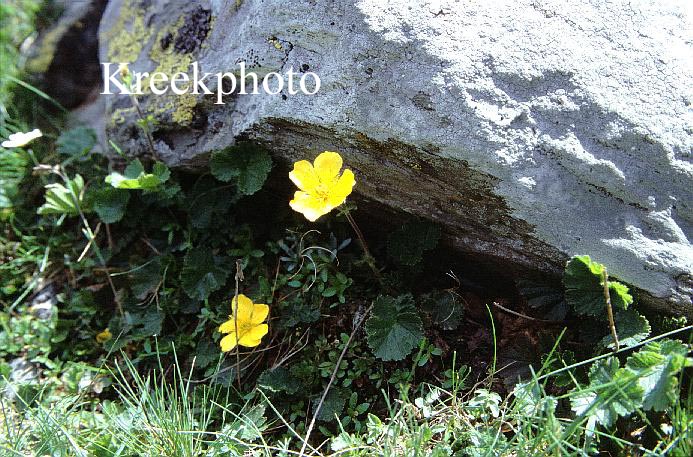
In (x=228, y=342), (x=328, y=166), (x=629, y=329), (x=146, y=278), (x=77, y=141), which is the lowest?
(x=146, y=278)

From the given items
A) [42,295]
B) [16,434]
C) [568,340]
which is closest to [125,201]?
[42,295]

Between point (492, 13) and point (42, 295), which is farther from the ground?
point (492, 13)

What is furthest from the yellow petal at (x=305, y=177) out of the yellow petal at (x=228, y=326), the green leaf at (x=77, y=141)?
the green leaf at (x=77, y=141)

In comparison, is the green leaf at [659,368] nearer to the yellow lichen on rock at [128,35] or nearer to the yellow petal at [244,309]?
the yellow petal at [244,309]

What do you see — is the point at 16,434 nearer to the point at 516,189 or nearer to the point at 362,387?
the point at 362,387

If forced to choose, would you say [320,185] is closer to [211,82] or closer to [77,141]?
[211,82]

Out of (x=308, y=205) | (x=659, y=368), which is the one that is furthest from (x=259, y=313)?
(x=659, y=368)
